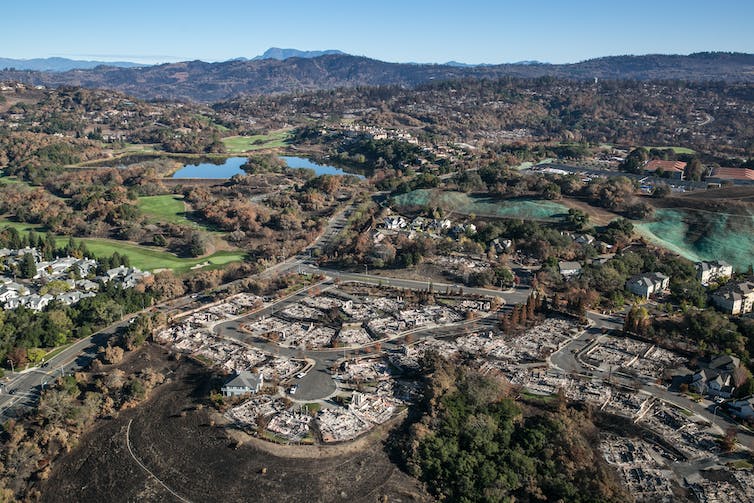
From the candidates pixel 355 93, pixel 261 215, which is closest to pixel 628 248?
pixel 261 215

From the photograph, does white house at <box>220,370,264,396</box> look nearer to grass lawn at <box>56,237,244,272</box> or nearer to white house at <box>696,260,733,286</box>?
grass lawn at <box>56,237,244,272</box>

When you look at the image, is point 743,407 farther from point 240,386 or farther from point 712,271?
point 240,386

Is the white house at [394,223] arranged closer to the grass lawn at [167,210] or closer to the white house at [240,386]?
the grass lawn at [167,210]

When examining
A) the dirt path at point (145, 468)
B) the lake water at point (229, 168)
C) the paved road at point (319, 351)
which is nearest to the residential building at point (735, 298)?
the paved road at point (319, 351)

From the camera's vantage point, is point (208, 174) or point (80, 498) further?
point (208, 174)

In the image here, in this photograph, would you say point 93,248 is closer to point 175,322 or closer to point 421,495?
point 175,322

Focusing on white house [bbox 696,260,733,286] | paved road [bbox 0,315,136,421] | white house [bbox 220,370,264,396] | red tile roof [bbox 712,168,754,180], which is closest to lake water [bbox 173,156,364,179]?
red tile roof [bbox 712,168,754,180]
